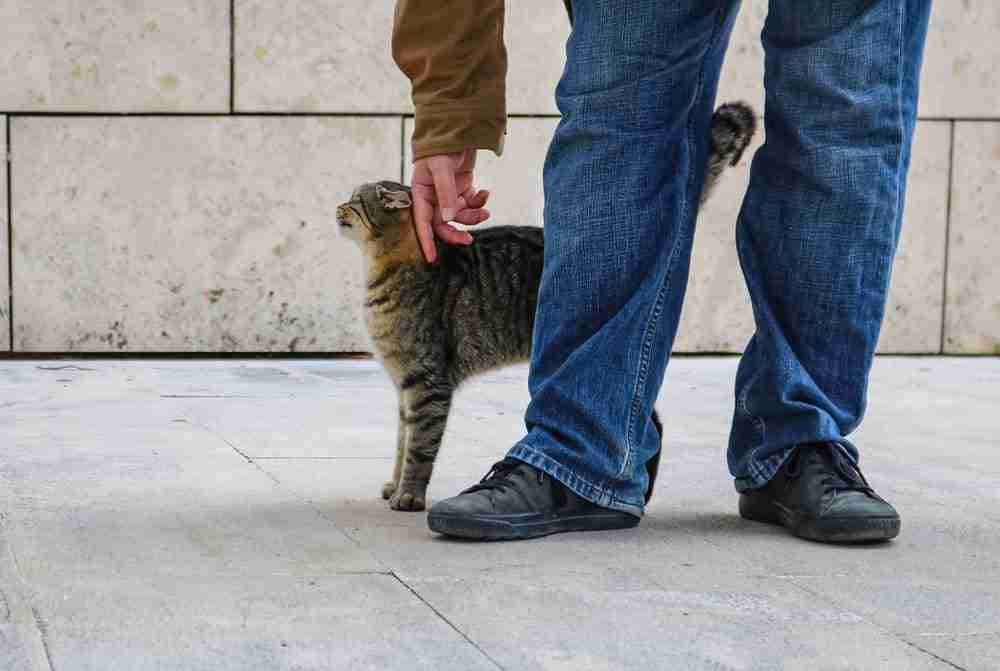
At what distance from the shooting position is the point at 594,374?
7.38ft

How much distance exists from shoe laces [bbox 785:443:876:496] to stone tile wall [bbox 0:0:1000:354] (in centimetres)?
344

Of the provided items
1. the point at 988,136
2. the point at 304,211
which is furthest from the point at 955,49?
the point at 304,211

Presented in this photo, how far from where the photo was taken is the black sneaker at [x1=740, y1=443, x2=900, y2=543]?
2191 millimetres

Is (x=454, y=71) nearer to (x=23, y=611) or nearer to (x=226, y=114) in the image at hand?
(x=23, y=611)

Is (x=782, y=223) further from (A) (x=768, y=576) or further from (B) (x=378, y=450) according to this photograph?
(B) (x=378, y=450)

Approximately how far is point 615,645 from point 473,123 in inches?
45.1

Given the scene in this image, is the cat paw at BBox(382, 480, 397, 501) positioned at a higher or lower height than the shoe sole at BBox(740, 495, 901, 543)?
lower

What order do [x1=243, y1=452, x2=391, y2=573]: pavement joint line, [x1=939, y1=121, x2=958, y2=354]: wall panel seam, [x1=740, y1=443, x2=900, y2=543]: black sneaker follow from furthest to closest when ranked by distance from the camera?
[x1=939, y1=121, x2=958, y2=354]: wall panel seam, [x1=740, y1=443, x2=900, y2=543]: black sneaker, [x1=243, y1=452, x2=391, y2=573]: pavement joint line

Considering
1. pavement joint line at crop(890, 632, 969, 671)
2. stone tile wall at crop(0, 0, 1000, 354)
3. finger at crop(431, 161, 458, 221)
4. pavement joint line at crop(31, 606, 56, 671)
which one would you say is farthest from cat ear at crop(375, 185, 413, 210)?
stone tile wall at crop(0, 0, 1000, 354)

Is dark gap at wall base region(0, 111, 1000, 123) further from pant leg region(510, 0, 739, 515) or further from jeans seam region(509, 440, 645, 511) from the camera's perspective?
jeans seam region(509, 440, 645, 511)

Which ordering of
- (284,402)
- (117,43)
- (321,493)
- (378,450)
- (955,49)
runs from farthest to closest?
(955,49) < (117,43) < (284,402) < (378,450) < (321,493)

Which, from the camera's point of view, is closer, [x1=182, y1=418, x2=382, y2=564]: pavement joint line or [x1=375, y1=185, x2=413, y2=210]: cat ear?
[x1=182, y1=418, x2=382, y2=564]: pavement joint line

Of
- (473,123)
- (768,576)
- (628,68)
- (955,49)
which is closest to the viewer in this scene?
(768,576)

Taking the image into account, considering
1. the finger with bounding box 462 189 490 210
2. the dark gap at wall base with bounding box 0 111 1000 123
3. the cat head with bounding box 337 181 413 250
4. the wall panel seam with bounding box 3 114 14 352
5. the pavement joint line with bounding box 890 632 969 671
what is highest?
the finger with bounding box 462 189 490 210
